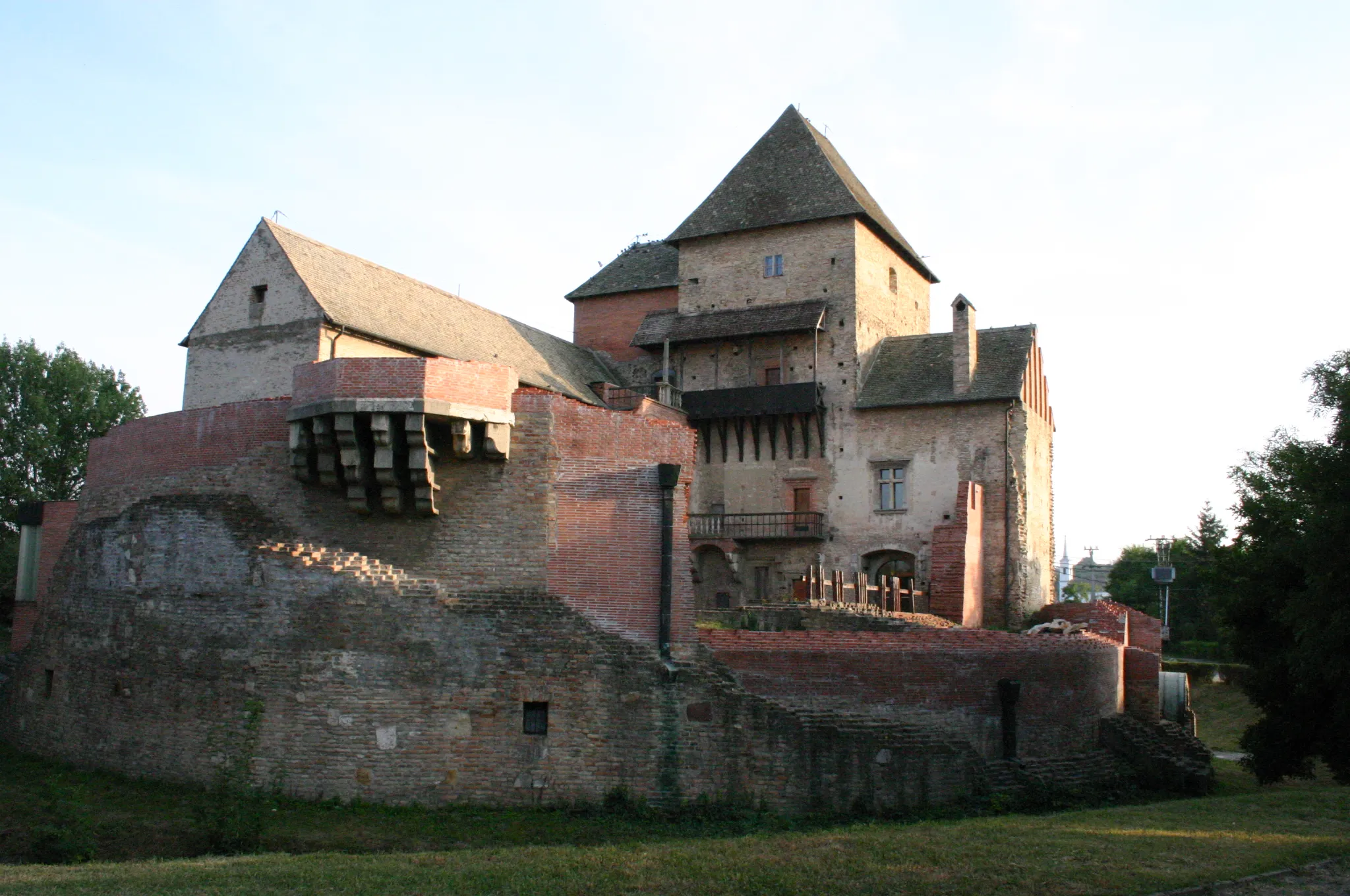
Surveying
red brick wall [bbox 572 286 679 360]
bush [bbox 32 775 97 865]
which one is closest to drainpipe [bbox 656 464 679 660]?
bush [bbox 32 775 97 865]

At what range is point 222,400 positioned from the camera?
27.7 m

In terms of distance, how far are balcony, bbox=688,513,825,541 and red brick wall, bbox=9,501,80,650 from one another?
1688 centimetres

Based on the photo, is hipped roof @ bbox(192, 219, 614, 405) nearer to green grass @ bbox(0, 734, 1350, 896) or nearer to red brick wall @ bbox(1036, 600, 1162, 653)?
green grass @ bbox(0, 734, 1350, 896)

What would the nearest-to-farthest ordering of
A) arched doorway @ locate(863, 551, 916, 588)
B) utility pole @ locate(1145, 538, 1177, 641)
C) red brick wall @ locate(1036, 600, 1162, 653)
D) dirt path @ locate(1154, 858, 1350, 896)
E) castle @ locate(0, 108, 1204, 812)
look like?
1. dirt path @ locate(1154, 858, 1350, 896)
2. castle @ locate(0, 108, 1204, 812)
3. red brick wall @ locate(1036, 600, 1162, 653)
4. arched doorway @ locate(863, 551, 916, 588)
5. utility pole @ locate(1145, 538, 1177, 641)

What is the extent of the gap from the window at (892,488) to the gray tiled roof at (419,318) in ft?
28.2

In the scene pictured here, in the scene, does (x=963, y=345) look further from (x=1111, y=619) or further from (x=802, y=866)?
(x=802, y=866)

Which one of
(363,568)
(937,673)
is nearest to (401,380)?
(363,568)

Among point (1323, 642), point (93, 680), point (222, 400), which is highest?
point (222, 400)

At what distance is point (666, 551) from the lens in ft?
56.5

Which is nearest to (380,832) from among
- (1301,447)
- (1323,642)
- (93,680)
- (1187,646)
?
(93,680)

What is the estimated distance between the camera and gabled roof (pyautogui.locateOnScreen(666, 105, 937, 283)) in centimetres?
3522

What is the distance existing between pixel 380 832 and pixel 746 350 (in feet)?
74.5

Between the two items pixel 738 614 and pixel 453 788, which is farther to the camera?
pixel 738 614

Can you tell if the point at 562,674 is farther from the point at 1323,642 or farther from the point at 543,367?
the point at 543,367
